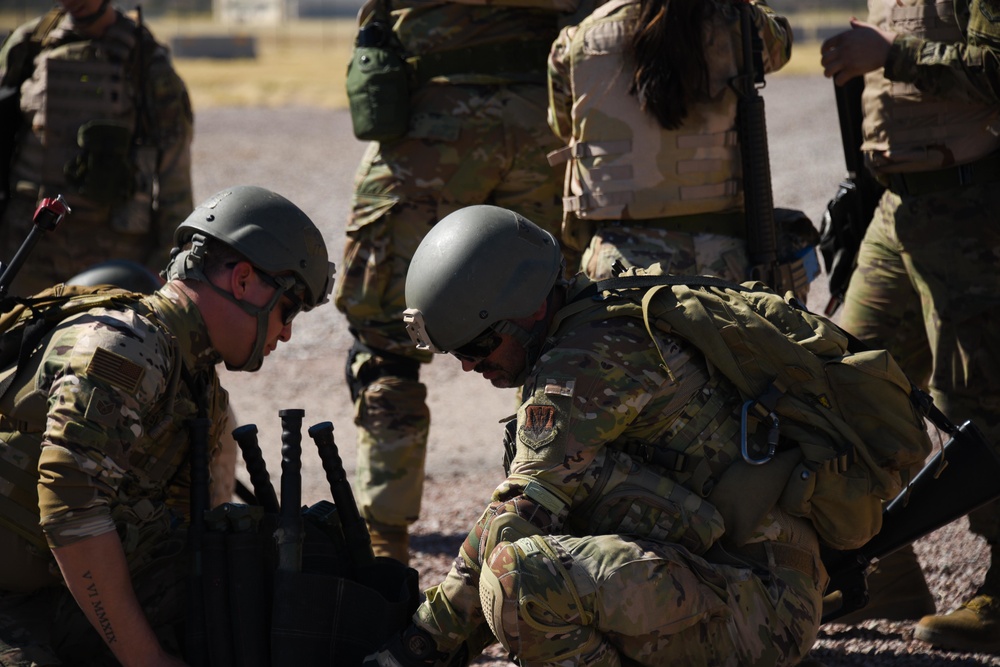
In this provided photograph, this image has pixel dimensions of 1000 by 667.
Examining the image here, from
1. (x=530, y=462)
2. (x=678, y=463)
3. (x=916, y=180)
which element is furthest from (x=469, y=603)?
(x=916, y=180)

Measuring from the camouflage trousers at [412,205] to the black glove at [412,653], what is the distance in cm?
174

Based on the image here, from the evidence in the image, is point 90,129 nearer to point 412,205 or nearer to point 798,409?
point 412,205

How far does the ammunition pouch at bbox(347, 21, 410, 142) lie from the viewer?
5.24 metres

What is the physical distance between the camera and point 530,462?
11.1 ft

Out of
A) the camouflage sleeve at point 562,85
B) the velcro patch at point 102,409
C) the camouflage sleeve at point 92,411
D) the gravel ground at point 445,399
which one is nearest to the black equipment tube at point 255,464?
the camouflage sleeve at point 92,411

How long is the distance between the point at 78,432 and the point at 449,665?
1151 mm

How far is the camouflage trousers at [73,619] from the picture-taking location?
3.62 m

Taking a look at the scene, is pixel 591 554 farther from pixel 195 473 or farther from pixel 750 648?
pixel 195 473

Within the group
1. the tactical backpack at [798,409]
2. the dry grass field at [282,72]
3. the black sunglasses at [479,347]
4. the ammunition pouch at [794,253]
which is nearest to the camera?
the tactical backpack at [798,409]

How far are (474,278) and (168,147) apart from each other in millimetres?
3626

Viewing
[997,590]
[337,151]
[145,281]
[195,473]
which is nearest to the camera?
[195,473]

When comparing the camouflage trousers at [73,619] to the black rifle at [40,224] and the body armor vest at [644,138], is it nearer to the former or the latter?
the black rifle at [40,224]

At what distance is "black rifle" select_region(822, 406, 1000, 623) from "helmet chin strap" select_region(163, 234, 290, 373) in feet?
6.09

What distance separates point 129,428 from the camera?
3.49 m
